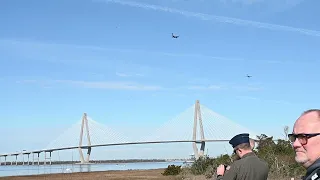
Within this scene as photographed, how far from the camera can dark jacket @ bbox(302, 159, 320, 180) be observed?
2.28 meters

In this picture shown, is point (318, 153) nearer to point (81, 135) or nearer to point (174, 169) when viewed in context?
point (174, 169)

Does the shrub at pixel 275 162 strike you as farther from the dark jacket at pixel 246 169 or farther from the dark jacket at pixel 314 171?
the dark jacket at pixel 314 171

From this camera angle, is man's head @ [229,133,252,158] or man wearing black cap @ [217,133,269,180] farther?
man's head @ [229,133,252,158]

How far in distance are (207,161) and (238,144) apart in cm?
2684

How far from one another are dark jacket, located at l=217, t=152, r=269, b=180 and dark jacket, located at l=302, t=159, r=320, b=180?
2266 millimetres

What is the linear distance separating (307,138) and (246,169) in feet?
7.58

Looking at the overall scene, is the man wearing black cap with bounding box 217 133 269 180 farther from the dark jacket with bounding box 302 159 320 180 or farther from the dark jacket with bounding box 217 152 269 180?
the dark jacket with bounding box 302 159 320 180

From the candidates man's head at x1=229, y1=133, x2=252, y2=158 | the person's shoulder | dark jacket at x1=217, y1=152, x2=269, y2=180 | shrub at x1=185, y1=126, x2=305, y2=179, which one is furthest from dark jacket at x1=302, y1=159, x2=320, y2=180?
shrub at x1=185, y1=126, x2=305, y2=179

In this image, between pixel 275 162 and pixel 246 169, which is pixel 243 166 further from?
pixel 275 162

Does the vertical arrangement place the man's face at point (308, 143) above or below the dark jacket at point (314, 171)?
above

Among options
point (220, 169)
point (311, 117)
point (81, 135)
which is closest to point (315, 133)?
→ point (311, 117)

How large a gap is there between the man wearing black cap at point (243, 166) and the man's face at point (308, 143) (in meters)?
2.14

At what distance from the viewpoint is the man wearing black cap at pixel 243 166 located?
4.73 m

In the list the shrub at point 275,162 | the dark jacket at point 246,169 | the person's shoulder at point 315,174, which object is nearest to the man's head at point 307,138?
the person's shoulder at point 315,174
